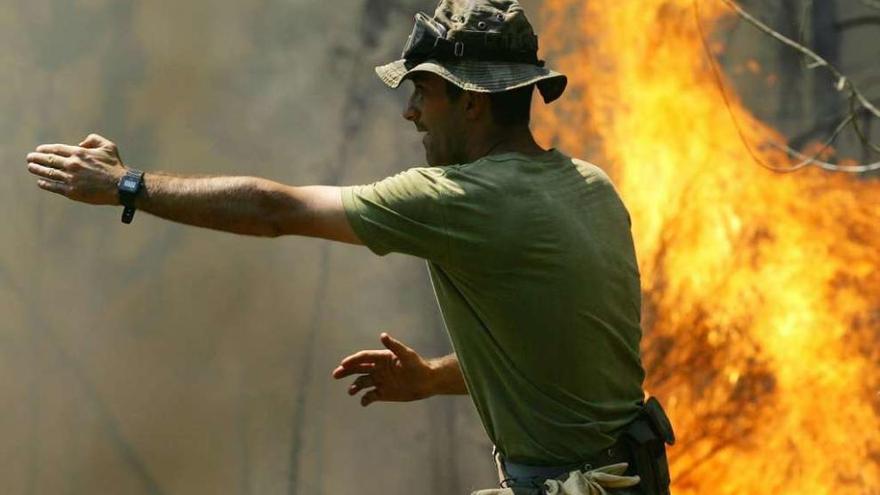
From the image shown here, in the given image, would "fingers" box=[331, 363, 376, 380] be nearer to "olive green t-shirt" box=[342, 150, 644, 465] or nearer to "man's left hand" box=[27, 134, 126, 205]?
"olive green t-shirt" box=[342, 150, 644, 465]

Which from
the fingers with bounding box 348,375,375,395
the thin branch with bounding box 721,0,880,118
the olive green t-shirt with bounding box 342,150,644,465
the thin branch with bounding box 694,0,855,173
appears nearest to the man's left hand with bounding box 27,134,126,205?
the olive green t-shirt with bounding box 342,150,644,465

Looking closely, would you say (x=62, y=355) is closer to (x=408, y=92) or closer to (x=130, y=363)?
(x=130, y=363)

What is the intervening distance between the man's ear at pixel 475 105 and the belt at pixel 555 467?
94 cm

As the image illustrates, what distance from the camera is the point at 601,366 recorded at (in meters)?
3.41

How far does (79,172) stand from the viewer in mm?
3342

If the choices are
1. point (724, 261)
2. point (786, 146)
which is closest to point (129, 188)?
point (724, 261)

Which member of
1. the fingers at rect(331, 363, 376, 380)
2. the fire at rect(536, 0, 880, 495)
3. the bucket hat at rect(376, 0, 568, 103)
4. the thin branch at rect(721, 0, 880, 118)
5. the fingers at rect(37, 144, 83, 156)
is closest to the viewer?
the fingers at rect(37, 144, 83, 156)

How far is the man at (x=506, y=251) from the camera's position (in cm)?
330

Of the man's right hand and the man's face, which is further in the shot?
the man's right hand

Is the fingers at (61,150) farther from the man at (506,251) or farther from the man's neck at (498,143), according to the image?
the man's neck at (498,143)

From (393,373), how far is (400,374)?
2cm

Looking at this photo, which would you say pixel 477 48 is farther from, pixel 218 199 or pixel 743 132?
pixel 743 132

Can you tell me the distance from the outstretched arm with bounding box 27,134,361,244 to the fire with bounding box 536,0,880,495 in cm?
263

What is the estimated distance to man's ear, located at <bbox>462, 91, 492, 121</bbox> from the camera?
3.53 meters
